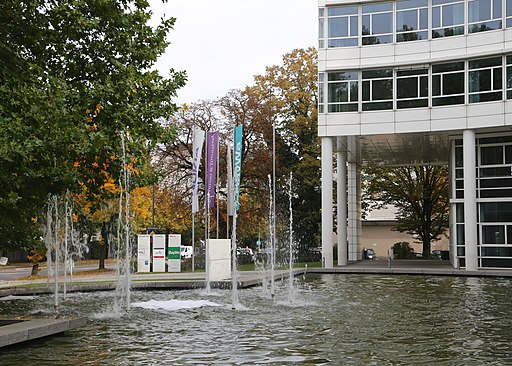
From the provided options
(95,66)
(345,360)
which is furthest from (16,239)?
(345,360)

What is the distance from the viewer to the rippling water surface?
11.1 meters

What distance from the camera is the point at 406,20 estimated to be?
40594mm

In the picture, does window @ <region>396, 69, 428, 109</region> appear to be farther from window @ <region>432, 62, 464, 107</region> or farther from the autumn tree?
the autumn tree

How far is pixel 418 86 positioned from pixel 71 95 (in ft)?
88.8

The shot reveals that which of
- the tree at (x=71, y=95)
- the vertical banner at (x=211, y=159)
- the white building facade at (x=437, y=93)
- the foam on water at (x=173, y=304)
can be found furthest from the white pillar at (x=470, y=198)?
the tree at (x=71, y=95)

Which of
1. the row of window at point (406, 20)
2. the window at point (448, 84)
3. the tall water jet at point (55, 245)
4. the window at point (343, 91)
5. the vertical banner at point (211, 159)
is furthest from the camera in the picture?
the window at point (343, 91)

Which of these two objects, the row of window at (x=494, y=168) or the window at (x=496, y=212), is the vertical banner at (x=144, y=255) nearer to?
the window at (x=496, y=212)

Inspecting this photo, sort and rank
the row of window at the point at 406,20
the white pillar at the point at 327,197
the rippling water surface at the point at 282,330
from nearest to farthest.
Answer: the rippling water surface at the point at 282,330
the row of window at the point at 406,20
the white pillar at the point at 327,197

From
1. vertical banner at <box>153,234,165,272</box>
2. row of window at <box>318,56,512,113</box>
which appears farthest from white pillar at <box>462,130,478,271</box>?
vertical banner at <box>153,234,165,272</box>

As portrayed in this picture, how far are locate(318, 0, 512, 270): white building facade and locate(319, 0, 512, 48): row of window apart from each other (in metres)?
0.06

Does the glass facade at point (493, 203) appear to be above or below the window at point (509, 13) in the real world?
below

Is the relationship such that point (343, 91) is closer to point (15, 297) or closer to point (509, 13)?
point (509, 13)

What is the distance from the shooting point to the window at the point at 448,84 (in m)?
38.8

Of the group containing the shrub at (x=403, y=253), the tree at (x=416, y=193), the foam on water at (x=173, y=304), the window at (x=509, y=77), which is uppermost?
the window at (x=509, y=77)
